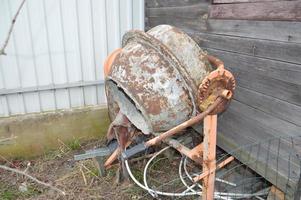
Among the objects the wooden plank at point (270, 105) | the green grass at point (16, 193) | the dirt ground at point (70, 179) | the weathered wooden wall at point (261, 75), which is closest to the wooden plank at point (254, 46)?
the weathered wooden wall at point (261, 75)

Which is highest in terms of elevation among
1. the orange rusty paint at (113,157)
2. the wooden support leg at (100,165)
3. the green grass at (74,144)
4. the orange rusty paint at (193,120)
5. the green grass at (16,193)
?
the orange rusty paint at (193,120)

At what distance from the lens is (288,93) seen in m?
2.26

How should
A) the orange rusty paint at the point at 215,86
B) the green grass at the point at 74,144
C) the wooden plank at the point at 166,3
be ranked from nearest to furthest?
the orange rusty paint at the point at 215,86, the wooden plank at the point at 166,3, the green grass at the point at 74,144

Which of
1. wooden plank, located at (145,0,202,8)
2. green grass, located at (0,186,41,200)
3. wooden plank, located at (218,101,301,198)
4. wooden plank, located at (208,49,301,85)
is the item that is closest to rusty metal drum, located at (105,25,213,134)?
wooden plank, located at (208,49,301,85)

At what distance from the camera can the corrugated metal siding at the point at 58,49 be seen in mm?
3600

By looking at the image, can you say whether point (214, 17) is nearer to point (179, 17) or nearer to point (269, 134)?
point (179, 17)

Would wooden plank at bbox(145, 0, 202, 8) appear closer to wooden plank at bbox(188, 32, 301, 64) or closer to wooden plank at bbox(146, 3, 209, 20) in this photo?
wooden plank at bbox(146, 3, 209, 20)

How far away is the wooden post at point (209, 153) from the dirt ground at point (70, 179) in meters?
0.75

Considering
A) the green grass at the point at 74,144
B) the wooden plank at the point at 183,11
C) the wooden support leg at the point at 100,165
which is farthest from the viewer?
the green grass at the point at 74,144

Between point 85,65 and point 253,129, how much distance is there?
2.31m

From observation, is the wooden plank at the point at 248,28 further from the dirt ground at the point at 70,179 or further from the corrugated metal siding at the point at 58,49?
the dirt ground at the point at 70,179

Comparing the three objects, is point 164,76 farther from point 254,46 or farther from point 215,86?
point 254,46

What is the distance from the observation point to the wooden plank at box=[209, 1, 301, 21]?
2.12 meters

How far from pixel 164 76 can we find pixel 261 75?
81 centimetres
